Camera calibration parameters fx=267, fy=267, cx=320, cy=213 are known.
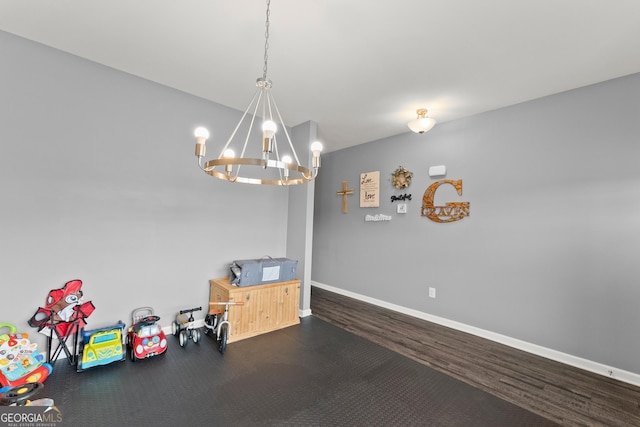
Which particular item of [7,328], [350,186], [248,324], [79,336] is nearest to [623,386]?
[248,324]

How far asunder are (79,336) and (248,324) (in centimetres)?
154

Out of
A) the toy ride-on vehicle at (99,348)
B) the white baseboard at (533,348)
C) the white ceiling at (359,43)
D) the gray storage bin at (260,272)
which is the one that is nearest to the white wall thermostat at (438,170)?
the white ceiling at (359,43)

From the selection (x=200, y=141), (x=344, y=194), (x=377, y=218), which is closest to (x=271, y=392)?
(x=200, y=141)

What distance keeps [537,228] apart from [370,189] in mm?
2300

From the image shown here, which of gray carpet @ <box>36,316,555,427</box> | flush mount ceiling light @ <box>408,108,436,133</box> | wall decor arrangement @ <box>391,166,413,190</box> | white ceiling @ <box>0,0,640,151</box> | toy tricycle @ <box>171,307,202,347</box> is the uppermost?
white ceiling @ <box>0,0,640,151</box>

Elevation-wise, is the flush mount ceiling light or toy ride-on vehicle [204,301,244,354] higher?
the flush mount ceiling light

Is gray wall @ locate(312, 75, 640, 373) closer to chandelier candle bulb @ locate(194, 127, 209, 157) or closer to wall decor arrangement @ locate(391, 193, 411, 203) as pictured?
wall decor arrangement @ locate(391, 193, 411, 203)

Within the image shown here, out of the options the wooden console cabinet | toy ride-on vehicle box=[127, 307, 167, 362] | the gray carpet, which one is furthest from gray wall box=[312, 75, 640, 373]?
toy ride-on vehicle box=[127, 307, 167, 362]

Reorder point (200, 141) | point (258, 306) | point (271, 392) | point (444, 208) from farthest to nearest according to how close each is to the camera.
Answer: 1. point (444, 208)
2. point (258, 306)
3. point (271, 392)
4. point (200, 141)

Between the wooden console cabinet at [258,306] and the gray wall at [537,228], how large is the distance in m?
1.66

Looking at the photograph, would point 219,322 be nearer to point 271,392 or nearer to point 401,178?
point 271,392

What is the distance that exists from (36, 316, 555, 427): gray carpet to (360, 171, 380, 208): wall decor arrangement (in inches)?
95.5

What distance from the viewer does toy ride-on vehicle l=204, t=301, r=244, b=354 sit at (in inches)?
106

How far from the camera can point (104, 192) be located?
266 cm
